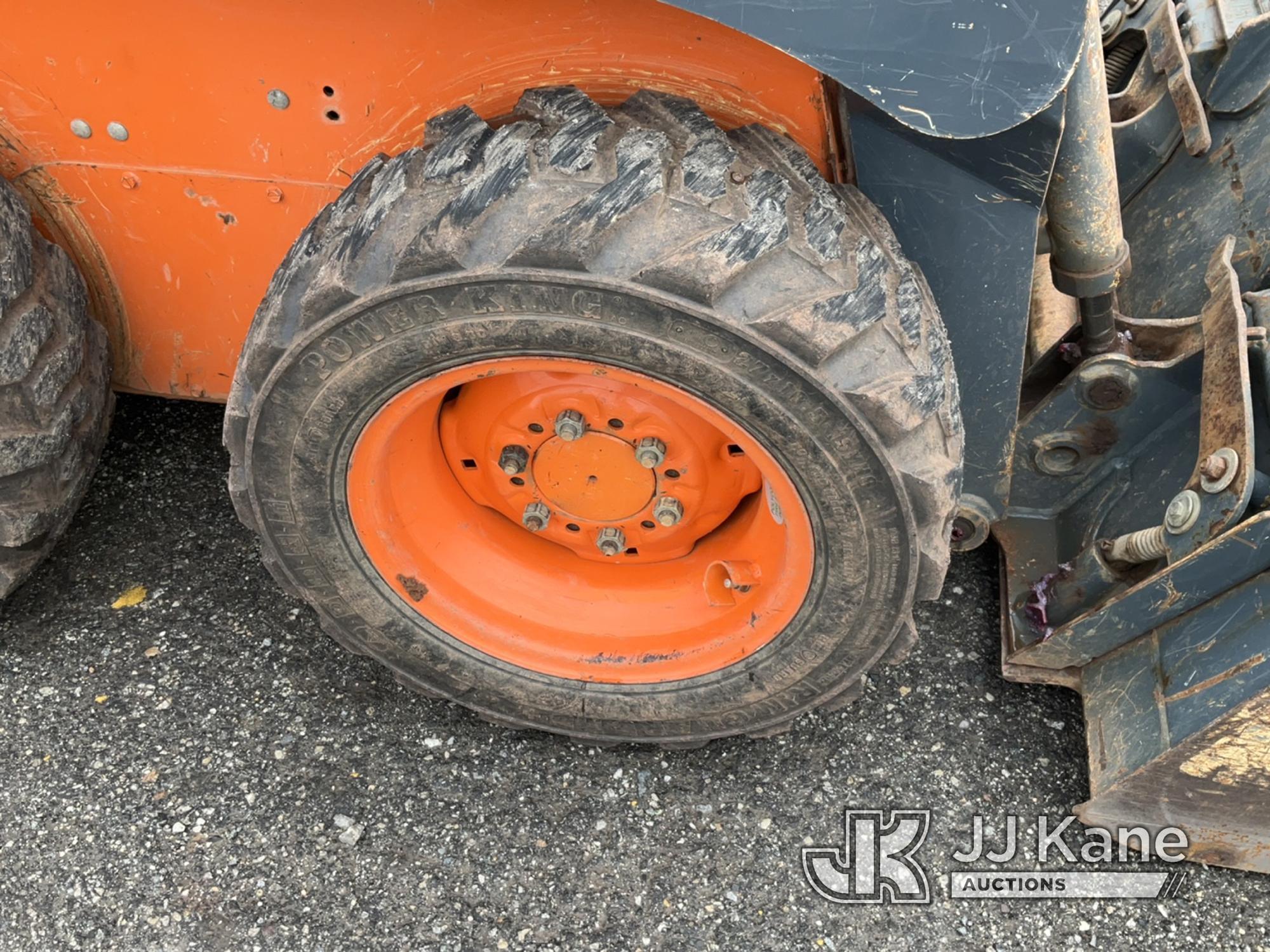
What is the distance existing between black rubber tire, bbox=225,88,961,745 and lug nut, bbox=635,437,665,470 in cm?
30

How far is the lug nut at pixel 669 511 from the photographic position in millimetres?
2121

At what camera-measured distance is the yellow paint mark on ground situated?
2621 mm

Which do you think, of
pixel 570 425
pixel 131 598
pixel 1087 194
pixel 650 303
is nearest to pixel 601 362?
pixel 650 303

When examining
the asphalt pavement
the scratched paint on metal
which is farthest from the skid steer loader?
the asphalt pavement

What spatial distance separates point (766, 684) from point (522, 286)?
3.16ft

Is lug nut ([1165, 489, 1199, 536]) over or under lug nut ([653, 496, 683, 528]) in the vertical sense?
over

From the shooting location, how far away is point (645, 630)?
2.28m

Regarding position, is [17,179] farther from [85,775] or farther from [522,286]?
[85,775]

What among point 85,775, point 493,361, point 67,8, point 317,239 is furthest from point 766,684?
point 67,8

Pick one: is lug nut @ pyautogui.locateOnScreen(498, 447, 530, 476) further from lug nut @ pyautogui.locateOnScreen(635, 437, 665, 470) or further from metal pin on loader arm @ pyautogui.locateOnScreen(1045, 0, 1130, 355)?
metal pin on loader arm @ pyautogui.locateOnScreen(1045, 0, 1130, 355)

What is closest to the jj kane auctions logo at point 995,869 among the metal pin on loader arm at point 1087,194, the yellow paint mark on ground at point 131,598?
the metal pin on loader arm at point 1087,194

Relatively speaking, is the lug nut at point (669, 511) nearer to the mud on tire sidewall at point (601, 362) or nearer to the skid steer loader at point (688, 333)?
the skid steer loader at point (688, 333)

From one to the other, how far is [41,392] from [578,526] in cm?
106

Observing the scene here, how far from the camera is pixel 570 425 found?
1984 millimetres
